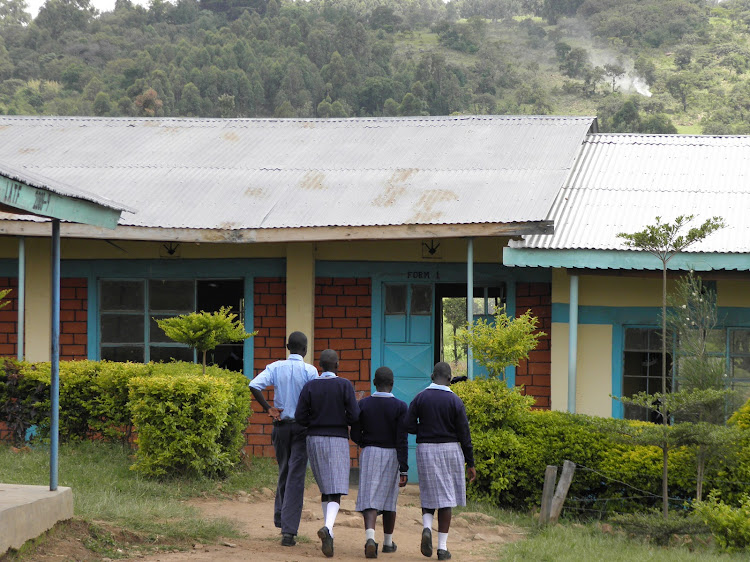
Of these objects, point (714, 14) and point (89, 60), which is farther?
point (714, 14)

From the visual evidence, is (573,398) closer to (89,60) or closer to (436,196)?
(436,196)

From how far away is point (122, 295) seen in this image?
38.4 ft

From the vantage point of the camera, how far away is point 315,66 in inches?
1818

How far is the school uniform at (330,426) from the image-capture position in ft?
23.5

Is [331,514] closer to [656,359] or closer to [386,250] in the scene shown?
[386,250]

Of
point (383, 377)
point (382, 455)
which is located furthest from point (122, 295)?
point (382, 455)

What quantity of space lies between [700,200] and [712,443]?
382 centimetres

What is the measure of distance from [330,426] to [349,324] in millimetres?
4167

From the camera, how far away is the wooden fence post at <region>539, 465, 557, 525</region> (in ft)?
27.6

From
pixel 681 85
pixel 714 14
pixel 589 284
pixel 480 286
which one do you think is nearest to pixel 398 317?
pixel 480 286

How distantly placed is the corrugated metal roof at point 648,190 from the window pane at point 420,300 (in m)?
1.57

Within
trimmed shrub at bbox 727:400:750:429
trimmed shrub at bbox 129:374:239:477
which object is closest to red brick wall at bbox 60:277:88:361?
trimmed shrub at bbox 129:374:239:477

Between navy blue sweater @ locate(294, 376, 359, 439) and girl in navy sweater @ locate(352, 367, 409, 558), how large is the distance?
0.10 metres

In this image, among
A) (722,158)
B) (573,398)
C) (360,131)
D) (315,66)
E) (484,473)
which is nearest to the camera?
(484,473)
